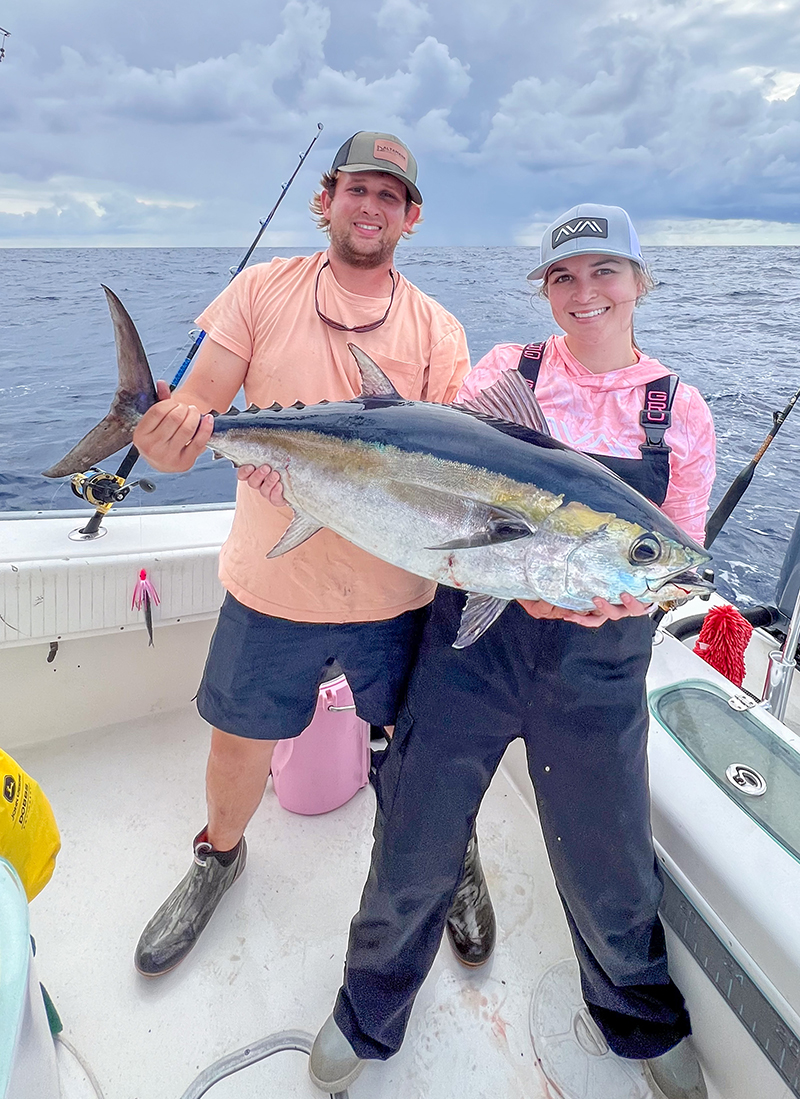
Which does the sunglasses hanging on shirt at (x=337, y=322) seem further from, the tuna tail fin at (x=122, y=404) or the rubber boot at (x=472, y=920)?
the rubber boot at (x=472, y=920)

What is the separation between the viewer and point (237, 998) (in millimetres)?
2062

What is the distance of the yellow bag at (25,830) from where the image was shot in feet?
3.89

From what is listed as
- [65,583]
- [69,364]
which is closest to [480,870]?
[65,583]

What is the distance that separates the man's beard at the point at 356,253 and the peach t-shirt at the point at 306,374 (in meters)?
0.08

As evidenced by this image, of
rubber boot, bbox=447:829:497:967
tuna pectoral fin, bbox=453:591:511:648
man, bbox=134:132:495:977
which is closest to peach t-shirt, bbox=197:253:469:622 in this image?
man, bbox=134:132:495:977

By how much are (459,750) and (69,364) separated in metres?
11.0

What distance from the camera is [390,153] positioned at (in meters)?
1.98

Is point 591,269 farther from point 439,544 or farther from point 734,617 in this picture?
point 734,617

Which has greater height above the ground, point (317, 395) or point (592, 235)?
point (592, 235)

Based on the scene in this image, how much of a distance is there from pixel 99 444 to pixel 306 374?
0.63 metres

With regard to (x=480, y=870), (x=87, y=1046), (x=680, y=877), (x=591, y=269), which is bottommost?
(x=87, y=1046)

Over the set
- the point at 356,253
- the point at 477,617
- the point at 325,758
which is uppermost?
the point at 356,253

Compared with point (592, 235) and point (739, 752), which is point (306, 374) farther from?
point (739, 752)

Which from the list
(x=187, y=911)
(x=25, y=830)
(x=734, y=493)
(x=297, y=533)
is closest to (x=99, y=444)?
(x=297, y=533)
